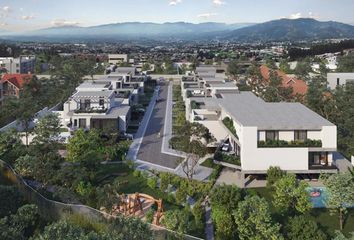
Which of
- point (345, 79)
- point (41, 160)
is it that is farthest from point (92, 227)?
point (345, 79)

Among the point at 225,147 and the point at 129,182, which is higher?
the point at 225,147

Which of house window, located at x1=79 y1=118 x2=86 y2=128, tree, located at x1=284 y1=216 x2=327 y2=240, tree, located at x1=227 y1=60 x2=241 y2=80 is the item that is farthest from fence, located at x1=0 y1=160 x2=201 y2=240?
tree, located at x1=227 y1=60 x2=241 y2=80

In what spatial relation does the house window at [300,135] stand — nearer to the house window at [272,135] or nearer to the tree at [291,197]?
Result: the house window at [272,135]

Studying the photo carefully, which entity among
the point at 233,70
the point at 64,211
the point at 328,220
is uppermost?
the point at 233,70

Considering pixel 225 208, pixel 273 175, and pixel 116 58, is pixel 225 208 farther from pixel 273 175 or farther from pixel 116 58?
pixel 116 58

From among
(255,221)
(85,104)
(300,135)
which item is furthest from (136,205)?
(85,104)

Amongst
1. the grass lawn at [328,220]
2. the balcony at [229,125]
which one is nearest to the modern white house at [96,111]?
the balcony at [229,125]
